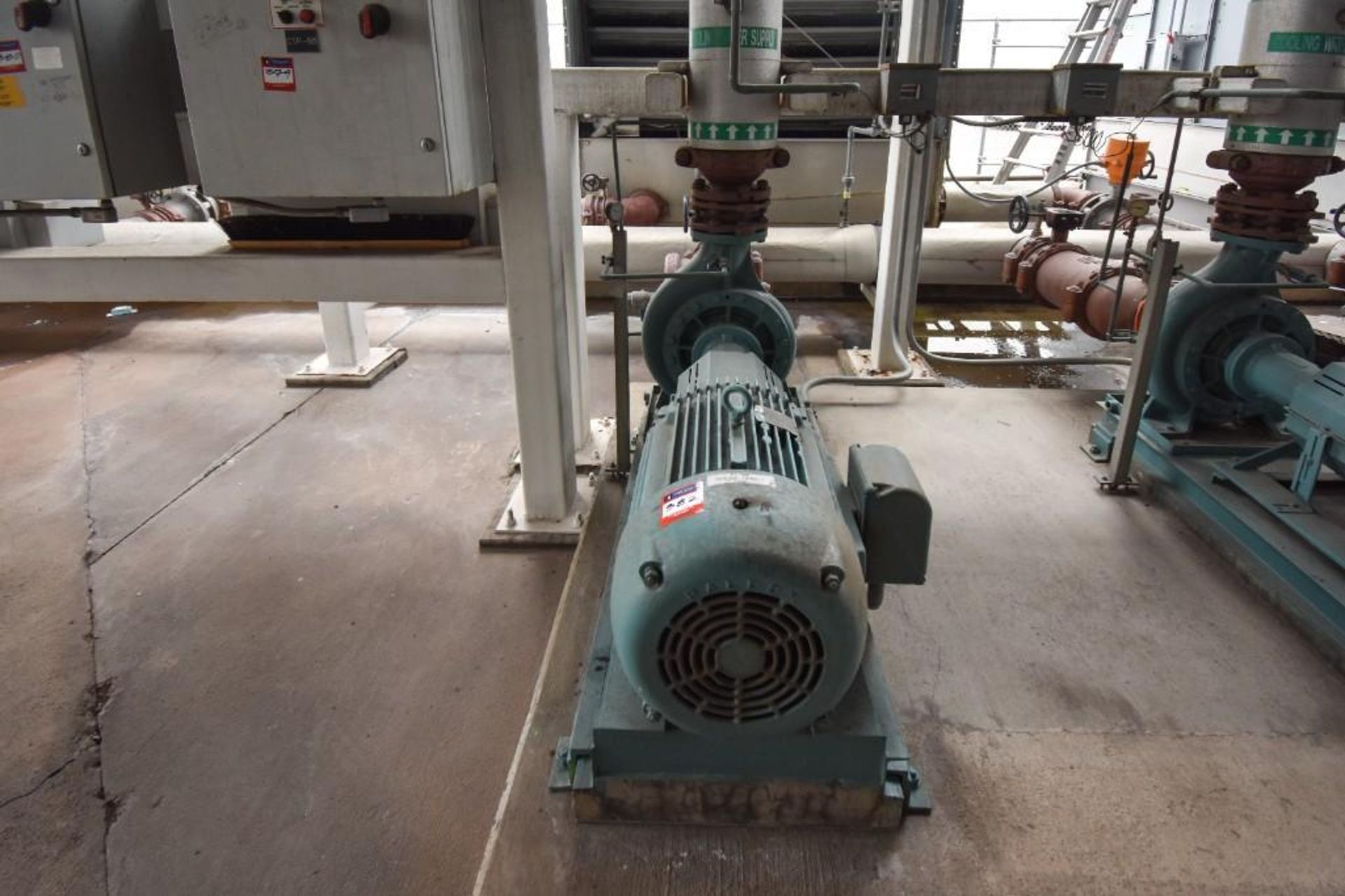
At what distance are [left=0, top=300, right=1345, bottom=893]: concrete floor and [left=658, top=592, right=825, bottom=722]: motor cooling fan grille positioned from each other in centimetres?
28

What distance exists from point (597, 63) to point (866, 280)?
Answer: 91.8 inches

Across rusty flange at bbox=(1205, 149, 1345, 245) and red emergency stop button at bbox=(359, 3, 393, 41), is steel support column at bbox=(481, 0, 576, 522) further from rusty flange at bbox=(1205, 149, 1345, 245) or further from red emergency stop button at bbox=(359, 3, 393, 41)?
rusty flange at bbox=(1205, 149, 1345, 245)

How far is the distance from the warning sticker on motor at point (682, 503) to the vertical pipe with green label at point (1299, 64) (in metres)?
2.05

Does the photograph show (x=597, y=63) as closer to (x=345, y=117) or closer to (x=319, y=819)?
(x=345, y=117)

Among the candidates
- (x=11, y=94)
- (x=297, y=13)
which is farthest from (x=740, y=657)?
(x=11, y=94)

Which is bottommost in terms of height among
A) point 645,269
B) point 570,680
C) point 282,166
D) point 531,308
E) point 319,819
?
point 319,819

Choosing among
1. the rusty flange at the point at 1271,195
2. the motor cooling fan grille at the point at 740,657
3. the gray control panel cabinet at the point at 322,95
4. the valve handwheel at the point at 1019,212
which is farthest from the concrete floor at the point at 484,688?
the gray control panel cabinet at the point at 322,95

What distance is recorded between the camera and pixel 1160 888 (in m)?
1.22

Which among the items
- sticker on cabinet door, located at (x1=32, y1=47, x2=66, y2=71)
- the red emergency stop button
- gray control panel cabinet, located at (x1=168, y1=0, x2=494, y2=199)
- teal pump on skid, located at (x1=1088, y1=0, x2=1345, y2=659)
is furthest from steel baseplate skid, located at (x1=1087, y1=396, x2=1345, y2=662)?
sticker on cabinet door, located at (x1=32, y1=47, x2=66, y2=71)

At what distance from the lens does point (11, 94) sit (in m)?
1.73

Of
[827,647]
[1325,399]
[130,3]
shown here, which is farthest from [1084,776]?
[130,3]

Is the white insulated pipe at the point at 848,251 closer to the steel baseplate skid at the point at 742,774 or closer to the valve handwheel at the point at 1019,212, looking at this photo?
the valve handwheel at the point at 1019,212

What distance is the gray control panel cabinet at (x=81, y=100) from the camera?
1691mm

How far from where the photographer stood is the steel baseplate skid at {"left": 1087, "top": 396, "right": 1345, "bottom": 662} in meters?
1.84
